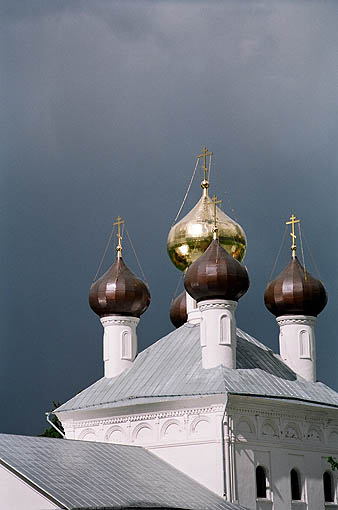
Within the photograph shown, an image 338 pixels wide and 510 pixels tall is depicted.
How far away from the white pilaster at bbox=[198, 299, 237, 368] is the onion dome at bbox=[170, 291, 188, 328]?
195 inches

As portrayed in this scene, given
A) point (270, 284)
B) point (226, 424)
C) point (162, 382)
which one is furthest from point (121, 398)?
point (270, 284)

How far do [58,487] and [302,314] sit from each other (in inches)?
325

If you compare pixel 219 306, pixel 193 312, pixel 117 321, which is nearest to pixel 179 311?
pixel 193 312

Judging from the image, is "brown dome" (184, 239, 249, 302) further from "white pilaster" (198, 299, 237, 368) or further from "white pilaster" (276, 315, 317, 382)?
"white pilaster" (276, 315, 317, 382)

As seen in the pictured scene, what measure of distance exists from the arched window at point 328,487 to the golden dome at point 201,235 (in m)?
5.43

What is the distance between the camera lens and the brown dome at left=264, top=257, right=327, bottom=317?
23.8 m

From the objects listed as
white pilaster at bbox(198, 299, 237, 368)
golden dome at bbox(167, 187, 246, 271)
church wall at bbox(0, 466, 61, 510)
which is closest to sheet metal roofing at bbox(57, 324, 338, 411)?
white pilaster at bbox(198, 299, 237, 368)

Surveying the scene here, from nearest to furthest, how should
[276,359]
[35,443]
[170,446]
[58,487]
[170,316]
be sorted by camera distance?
[58,487], [35,443], [170,446], [276,359], [170,316]

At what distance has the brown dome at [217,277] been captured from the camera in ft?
71.6

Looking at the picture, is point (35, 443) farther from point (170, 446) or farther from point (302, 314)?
point (302, 314)

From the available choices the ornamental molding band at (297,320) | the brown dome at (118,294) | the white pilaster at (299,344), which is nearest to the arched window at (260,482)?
the white pilaster at (299,344)

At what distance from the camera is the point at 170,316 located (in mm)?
27609

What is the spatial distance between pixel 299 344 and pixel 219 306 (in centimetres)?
282

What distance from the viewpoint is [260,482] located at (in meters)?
21.6
